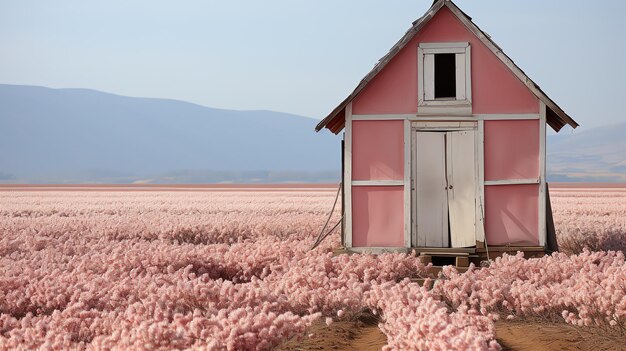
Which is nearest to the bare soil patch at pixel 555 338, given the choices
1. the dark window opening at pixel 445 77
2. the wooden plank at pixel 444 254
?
the wooden plank at pixel 444 254

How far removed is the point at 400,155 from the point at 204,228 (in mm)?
9916

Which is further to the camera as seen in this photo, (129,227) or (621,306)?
(129,227)

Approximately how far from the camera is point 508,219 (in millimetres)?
16859

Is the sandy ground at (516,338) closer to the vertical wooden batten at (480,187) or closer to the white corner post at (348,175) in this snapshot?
the vertical wooden batten at (480,187)

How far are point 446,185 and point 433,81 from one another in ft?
7.27

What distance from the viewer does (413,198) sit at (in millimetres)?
16828

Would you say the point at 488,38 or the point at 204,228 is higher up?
the point at 488,38

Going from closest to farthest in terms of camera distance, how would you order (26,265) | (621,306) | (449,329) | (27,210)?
(449,329)
(621,306)
(26,265)
(27,210)

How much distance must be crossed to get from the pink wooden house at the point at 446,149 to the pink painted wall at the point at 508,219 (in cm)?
2

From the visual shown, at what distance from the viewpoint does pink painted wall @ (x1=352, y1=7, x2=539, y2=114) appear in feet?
55.4

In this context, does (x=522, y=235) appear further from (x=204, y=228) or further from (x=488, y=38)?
(x=204, y=228)

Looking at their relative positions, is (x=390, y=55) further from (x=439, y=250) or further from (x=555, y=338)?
(x=555, y=338)

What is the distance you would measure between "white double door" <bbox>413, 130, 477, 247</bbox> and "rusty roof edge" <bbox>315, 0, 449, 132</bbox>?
1.54m

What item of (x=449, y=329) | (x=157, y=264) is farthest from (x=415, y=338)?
(x=157, y=264)
